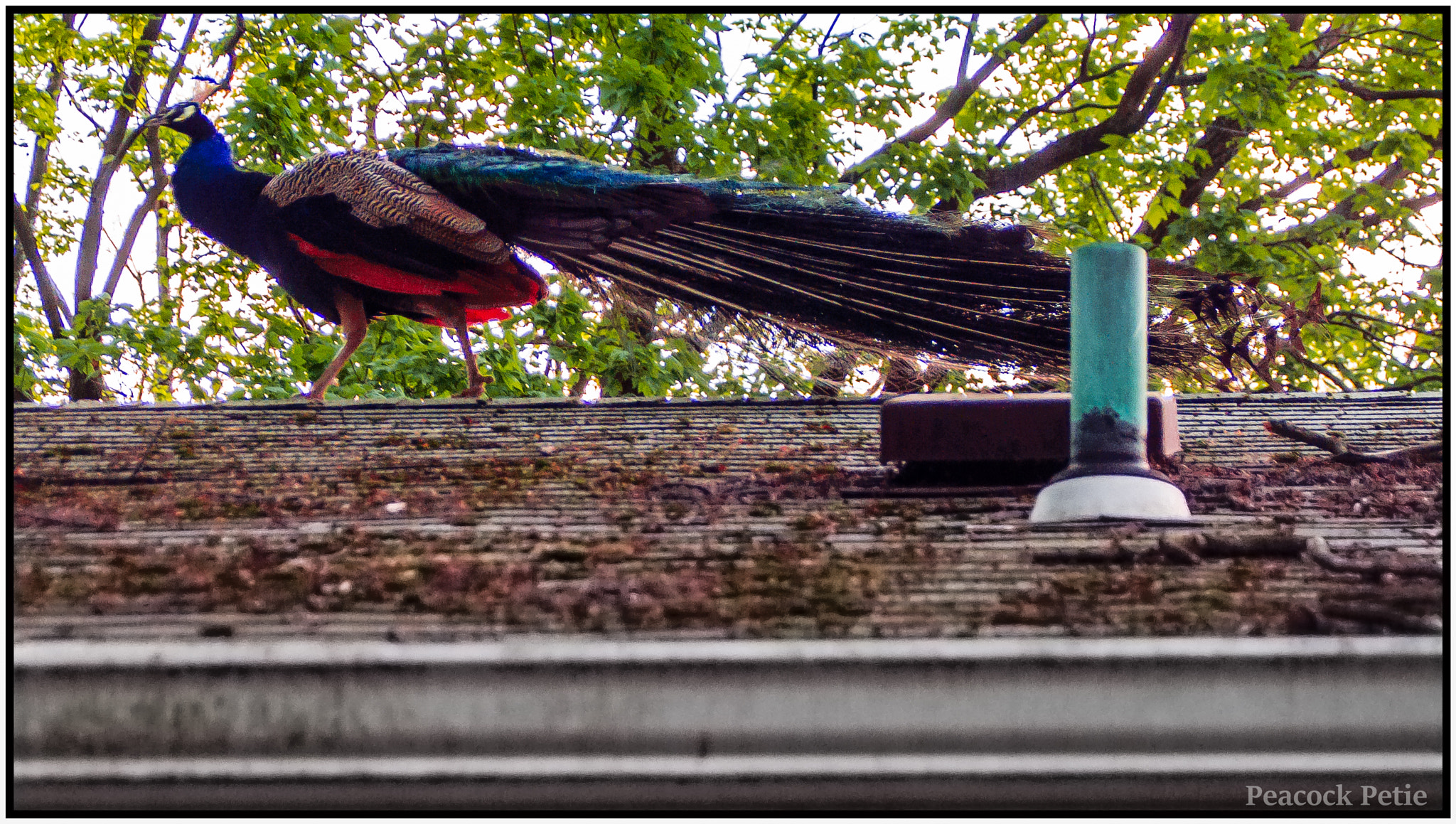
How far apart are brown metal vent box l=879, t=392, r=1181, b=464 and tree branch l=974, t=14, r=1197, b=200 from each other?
27.3 feet

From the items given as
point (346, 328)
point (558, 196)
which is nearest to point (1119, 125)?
point (558, 196)

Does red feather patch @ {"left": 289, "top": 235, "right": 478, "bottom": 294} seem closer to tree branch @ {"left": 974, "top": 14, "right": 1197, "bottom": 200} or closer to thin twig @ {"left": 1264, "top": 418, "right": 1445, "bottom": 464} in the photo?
thin twig @ {"left": 1264, "top": 418, "right": 1445, "bottom": 464}

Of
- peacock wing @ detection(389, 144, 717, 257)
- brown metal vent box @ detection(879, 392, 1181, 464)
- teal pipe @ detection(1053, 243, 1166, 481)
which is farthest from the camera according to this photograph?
peacock wing @ detection(389, 144, 717, 257)

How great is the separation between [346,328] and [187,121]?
1.40 m

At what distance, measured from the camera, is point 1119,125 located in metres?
12.6

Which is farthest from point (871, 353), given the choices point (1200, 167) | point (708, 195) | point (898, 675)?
point (1200, 167)

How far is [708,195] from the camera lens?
225 inches

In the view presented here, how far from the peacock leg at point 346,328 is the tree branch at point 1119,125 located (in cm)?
754

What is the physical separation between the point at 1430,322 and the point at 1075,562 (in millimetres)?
10978

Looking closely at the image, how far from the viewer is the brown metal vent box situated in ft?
13.8

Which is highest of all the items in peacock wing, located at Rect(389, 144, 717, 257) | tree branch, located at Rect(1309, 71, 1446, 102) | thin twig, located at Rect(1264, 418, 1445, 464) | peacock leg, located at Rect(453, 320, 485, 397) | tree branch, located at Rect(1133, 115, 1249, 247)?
tree branch, located at Rect(1309, 71, 1446, 102)

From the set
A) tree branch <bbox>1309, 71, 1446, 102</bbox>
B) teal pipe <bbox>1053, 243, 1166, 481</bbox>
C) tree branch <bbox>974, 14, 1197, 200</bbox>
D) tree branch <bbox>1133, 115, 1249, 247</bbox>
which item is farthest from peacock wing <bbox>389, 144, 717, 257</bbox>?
tree branch <bbox>1309, 71, 1446, 102</bbox>

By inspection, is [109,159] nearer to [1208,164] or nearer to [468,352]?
[468,352]

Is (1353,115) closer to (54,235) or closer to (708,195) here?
(708,195)
